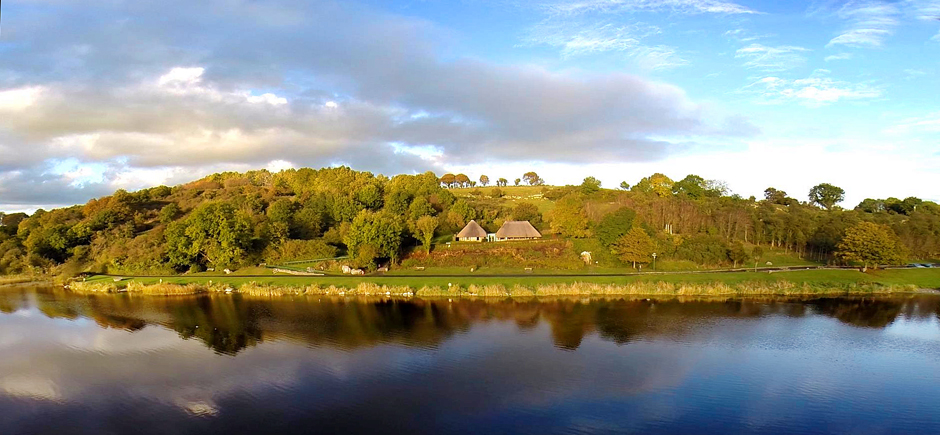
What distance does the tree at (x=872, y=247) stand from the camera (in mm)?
48906

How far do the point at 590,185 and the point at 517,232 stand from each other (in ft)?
89.4

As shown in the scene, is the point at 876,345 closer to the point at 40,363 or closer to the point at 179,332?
the point at 179,332

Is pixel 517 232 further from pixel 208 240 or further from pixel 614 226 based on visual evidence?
pixel 208 240

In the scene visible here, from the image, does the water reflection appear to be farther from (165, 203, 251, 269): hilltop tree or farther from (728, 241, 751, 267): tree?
(728, 241, 751, 267): tree

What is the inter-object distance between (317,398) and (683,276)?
36907mm

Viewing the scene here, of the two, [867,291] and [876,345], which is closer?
[876,345]

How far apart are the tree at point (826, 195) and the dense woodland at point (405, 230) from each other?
554 inches

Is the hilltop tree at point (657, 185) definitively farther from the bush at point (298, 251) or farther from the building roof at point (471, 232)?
the bush at point (298, 251)

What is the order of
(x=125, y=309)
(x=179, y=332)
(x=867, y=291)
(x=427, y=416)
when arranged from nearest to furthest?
(x=427, y=416), (x=179, y=332), (x=125, y=309), (x=867, y=291)

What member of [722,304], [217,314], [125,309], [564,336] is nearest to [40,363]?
[217,314]

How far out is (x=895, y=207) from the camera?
298 feet

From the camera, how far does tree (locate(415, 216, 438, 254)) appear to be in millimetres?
58481

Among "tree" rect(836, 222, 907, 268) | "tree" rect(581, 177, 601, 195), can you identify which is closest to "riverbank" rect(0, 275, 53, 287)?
"tree" rect(581, 177, 601, 195)

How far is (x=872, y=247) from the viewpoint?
4900 centimetres
